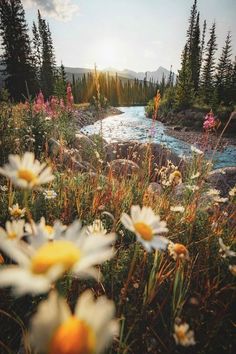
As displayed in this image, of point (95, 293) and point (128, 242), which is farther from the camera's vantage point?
point (128, 242)

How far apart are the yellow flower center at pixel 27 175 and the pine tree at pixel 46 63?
114 ft

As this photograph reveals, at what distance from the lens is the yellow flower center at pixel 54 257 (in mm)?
434

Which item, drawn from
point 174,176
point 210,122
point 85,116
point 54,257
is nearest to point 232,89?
point 85,116

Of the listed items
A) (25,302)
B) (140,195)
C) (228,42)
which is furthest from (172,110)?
(25,302)

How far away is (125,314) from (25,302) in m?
0.62

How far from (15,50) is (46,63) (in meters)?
11.9

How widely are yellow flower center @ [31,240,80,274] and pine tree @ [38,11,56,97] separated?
3504 cm

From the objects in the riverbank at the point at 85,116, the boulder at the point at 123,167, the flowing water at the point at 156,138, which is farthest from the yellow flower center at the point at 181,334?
the riverbank at the point at 85,116

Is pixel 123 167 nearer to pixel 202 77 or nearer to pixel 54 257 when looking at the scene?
pixel 54 257

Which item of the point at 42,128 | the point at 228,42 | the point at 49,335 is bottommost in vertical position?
the point at 42,128

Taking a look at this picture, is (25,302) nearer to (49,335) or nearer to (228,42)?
(49,335)

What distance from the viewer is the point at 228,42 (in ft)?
112

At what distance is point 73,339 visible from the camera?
38 cm

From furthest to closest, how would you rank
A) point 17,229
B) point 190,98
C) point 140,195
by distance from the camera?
point 190,98 < point 140,195 < point 17,229
